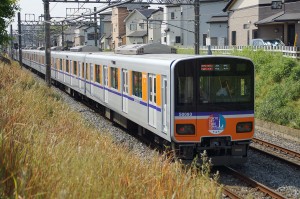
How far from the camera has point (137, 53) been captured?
14195 millimetres

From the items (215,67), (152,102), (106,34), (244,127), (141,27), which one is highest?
(141,27)

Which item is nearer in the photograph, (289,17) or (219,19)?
(289,17)

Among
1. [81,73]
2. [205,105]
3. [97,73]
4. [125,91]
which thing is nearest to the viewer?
[205,105]

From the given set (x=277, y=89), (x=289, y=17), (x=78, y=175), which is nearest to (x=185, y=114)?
(x=78, y=175)

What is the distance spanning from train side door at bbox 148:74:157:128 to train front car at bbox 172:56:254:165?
122 cm

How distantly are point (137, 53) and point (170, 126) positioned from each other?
5160 mm

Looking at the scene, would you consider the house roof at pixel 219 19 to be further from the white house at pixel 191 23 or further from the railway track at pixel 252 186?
the railway track at pixel 252 186

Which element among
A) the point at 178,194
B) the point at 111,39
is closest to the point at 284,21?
the point at 178,194

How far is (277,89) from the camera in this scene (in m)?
17.5

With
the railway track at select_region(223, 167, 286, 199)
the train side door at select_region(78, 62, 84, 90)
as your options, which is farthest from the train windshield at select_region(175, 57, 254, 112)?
the train side door at select_region(78, 62, 84, 90)

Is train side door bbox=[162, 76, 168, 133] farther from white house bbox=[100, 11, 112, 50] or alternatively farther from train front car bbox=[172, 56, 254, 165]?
white house bbox=[100, 11, 112, 50]

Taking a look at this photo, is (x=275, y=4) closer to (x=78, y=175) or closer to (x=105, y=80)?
(x=105, y=80)

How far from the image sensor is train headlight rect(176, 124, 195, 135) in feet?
31.0

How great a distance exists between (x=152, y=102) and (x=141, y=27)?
180ft
